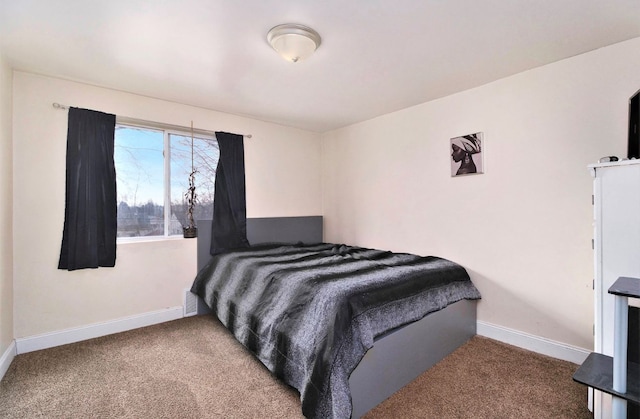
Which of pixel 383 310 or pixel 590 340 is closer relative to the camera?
pixel 383 310

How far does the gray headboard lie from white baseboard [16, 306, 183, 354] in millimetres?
580

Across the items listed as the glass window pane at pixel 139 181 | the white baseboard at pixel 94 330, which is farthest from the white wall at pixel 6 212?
the glass window pane at pixel 139 181

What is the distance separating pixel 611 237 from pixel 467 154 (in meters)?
1.50

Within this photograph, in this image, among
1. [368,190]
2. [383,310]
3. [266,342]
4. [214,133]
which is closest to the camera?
[383,310]

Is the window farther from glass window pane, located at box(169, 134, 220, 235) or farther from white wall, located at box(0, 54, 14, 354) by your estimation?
white wall, located at box(0, 54, 14, 354)

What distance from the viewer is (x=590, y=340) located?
86.0 inches

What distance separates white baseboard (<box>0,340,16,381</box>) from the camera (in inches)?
82.7

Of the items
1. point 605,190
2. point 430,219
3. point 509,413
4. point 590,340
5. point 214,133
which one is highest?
point 214,133

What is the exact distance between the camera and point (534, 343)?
2.44m

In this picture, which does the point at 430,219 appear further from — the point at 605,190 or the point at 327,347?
the point at 327,347

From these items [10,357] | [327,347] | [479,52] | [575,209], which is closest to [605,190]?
[575,209]

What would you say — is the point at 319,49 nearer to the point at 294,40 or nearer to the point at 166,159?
the point at 294,40

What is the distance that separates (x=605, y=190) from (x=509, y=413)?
4.39 ft

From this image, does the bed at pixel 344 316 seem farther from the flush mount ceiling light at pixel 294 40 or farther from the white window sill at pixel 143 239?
the flush mount ceiling light at pixel 294 40
